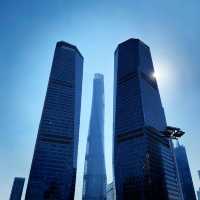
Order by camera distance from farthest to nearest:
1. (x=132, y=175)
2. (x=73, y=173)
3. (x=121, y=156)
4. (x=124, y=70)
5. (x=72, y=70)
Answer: (x=72, y=70)
(x=124, y=70)
(x=73, y=173)
(x=121, y=156)
(x=132, y=175)

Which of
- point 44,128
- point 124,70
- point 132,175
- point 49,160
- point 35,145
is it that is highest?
point 124,70

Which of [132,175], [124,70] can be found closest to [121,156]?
[132,175]

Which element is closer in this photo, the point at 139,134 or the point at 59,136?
the point at 139,134

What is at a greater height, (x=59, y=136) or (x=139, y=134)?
(x=59, y=136)

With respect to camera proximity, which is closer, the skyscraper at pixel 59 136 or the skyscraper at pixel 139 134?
the skyscraper at pixel 139 134

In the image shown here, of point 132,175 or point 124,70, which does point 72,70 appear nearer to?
point 124,70
